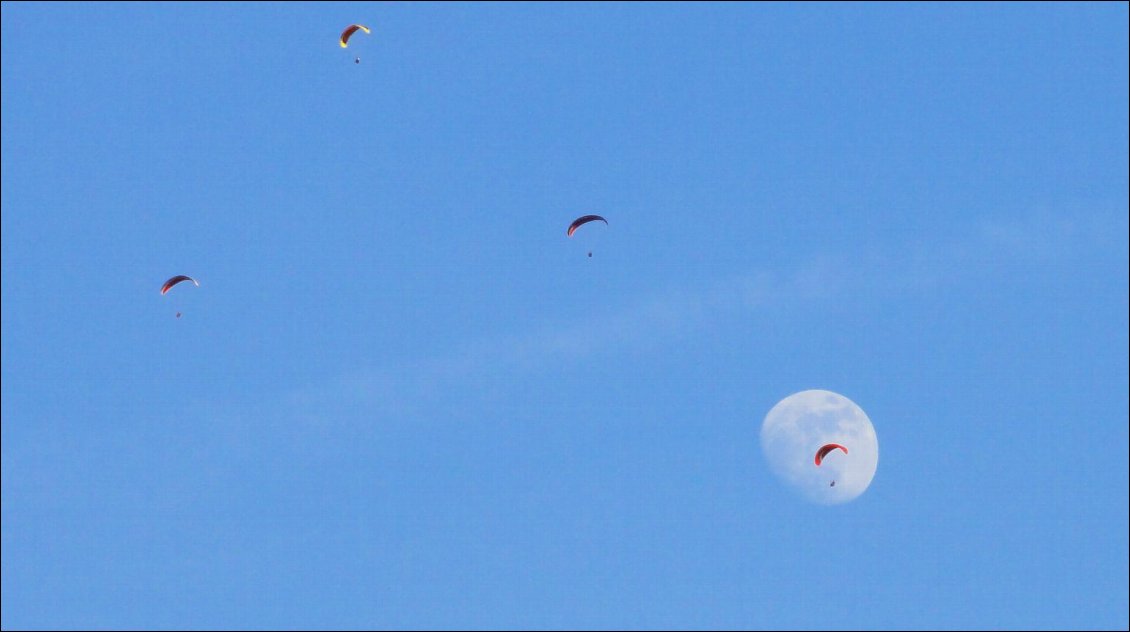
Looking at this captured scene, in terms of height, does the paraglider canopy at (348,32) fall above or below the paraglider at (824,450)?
above

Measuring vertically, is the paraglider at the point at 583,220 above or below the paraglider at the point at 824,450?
above

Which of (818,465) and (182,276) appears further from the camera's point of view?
(182,276)

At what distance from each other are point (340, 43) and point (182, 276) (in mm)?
14533

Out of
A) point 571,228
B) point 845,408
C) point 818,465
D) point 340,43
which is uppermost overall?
point 340,43

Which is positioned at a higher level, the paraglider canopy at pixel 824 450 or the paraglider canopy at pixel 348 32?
the paraglider canopy at pixel 348 32

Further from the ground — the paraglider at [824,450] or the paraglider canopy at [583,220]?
Answer: the paraglider canopy at [583,220]

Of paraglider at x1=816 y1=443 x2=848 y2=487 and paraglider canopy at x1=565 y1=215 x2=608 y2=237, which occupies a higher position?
paraglider canopy at x1=565 y1=215 x2=608 y2=237

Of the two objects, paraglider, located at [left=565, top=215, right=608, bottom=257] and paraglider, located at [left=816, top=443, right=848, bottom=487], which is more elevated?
paraglider, located at [left=565, top=215, right=608, bottom=257]

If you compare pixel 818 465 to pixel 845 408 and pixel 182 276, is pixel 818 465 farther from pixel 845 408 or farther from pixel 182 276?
pixel 182 276

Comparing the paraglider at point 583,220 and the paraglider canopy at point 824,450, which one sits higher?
the paraglider at point 583,220

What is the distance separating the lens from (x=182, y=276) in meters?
74.2

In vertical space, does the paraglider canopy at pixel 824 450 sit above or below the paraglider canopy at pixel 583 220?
below

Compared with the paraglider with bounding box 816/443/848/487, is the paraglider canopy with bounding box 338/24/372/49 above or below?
above

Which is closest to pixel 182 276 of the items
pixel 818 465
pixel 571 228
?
pixel 571 228
